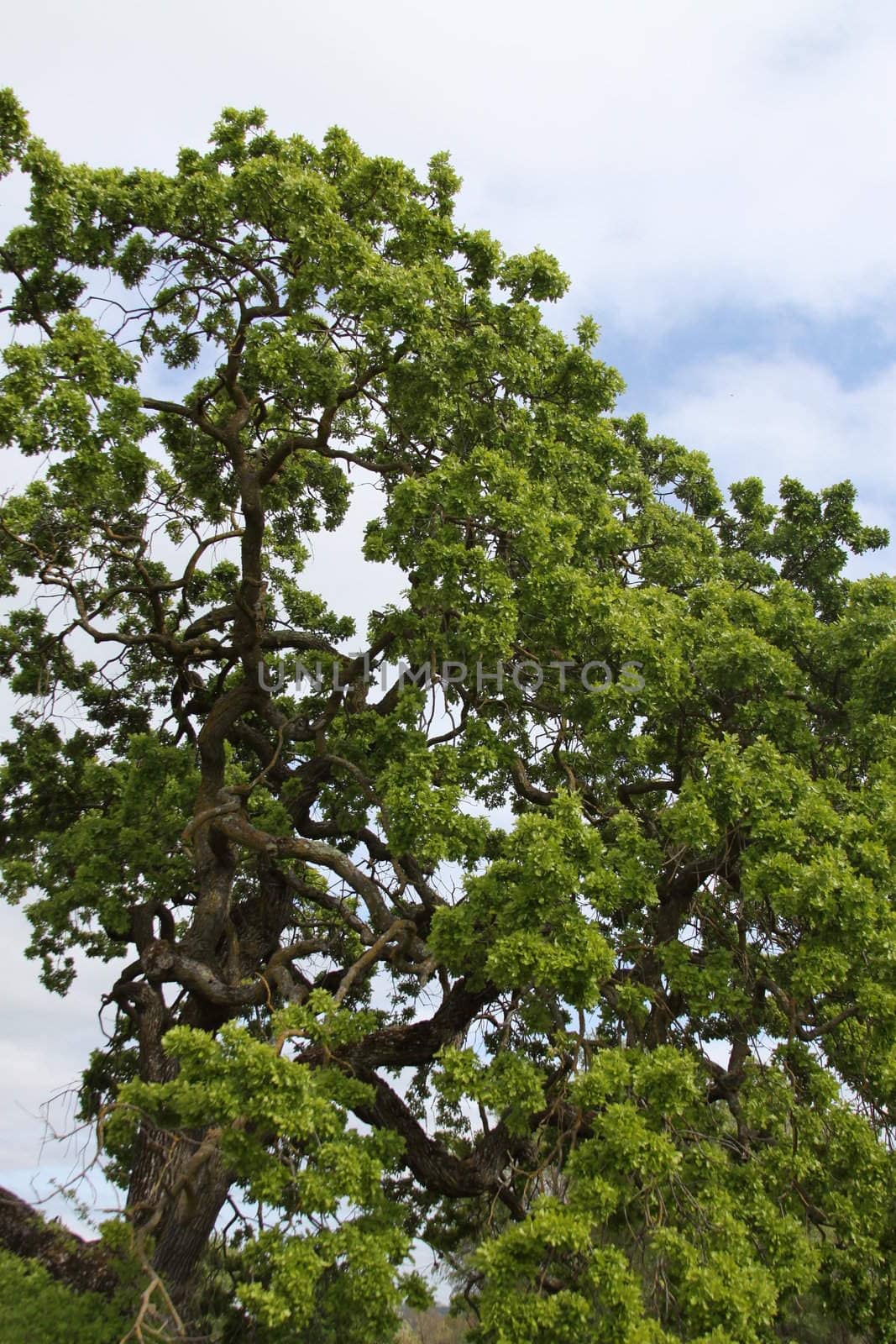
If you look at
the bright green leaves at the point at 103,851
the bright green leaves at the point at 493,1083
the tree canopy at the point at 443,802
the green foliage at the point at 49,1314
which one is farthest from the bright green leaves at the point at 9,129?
the green foliage at the point at 49,1314

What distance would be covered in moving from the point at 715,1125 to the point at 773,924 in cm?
156

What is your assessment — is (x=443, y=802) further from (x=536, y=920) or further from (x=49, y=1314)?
(x=49, y=1314)

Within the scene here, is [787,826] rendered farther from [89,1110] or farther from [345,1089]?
[89,1110]

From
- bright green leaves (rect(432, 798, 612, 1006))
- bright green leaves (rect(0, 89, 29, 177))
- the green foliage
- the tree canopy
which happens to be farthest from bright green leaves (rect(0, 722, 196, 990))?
bright green leaves (rect(0, 89, 29, 177))

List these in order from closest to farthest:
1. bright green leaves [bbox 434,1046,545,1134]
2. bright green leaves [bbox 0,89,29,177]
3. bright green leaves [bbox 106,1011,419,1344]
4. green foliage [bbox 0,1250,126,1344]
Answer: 1. bright green leaves [bbox 106,1011,419,1344]
2. bright green leaves [bbox 434,1046,545,1134]
3. green foliage [bbox 0,1250,126,1344]
4. bright green leaves [bbox 0,89,29,177]

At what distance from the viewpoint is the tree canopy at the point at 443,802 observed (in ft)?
21.2

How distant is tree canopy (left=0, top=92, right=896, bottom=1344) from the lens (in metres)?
6.48

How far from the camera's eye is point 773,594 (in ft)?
33.7

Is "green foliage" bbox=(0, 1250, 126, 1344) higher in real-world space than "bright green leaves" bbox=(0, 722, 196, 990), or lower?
lower

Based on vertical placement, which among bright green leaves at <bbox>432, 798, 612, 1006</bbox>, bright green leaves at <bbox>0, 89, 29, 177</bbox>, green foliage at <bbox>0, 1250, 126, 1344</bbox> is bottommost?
green foliage at <bbox>0, 1250, 126, 1344</bbox>

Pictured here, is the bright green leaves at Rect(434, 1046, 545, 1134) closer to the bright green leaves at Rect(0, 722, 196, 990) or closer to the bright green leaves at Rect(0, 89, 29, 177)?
the bright green leaves at Rect(0, 722, 196, 990)

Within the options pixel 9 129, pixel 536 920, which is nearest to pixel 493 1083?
pixel 536 920

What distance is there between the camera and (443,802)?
7.39m

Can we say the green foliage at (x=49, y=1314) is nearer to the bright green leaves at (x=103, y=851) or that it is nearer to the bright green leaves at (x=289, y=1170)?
the bright green leaves at (x=289, y=1170)
